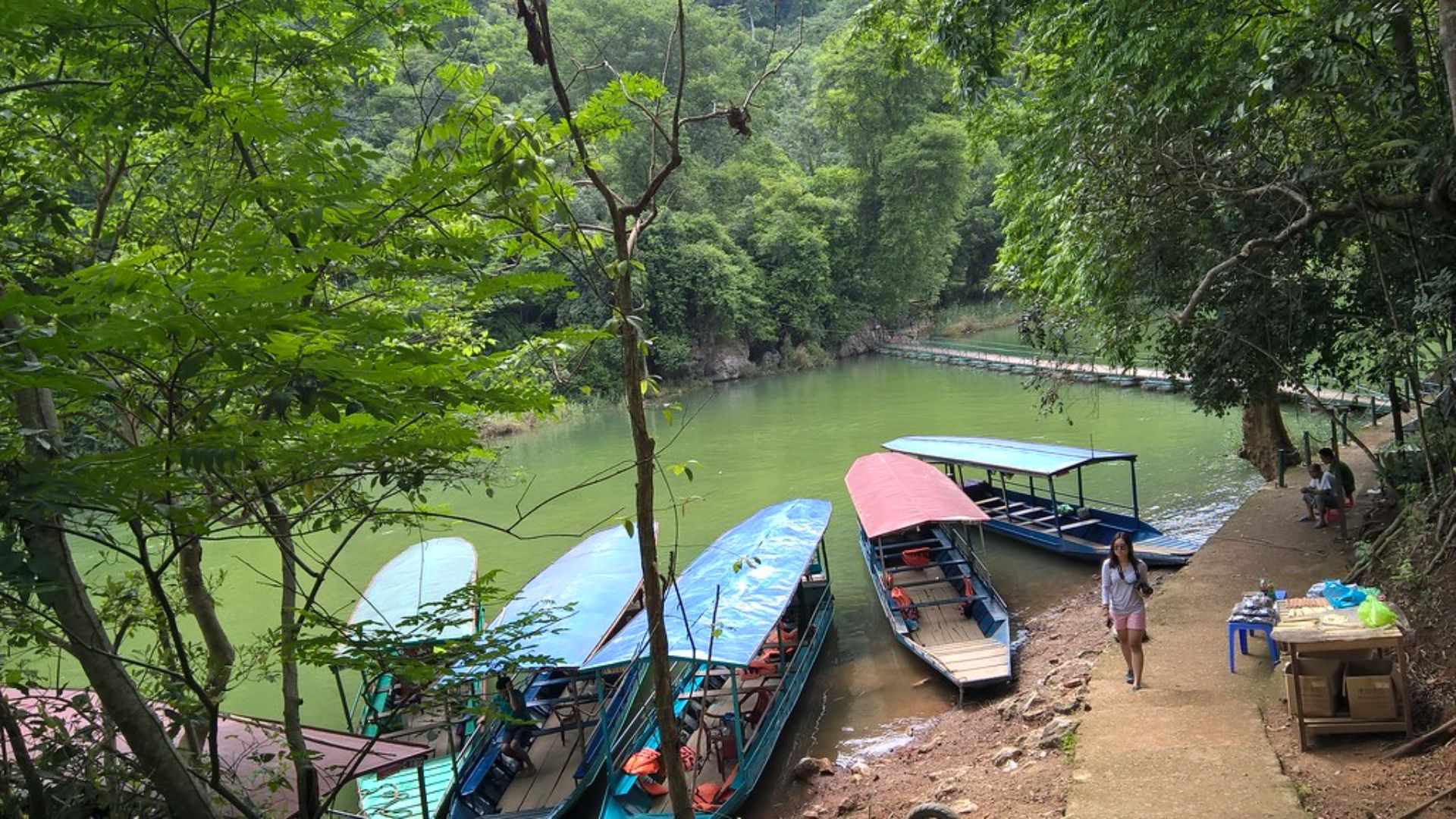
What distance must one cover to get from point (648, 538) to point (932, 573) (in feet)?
31.7

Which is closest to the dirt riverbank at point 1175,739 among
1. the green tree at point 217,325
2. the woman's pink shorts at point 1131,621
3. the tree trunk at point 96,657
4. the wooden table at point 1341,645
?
the wooden table at point 1341,645

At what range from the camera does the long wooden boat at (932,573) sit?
904 centimetres

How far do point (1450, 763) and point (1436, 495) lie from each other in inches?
85.6

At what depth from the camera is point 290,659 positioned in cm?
297

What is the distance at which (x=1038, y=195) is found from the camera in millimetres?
10828

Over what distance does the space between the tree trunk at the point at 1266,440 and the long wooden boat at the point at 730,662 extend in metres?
7.01

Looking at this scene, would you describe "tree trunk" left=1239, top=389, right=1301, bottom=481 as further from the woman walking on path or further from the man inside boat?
the man inside boat

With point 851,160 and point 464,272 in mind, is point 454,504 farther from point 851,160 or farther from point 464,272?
point 851,160

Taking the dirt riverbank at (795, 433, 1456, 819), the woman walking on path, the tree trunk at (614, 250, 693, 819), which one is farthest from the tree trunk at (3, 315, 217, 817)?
the woman walking on path

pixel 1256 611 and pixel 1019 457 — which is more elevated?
pixel 1019 457

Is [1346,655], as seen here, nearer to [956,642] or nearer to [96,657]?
[956,642]

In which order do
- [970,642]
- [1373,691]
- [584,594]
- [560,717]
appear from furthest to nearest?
1. [584,594]
2. [970,642]
3. [560,717]
4. [1373,691]

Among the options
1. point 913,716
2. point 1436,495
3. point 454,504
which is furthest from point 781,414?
point 1436,495

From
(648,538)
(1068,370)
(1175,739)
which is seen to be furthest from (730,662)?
(1068,370)
